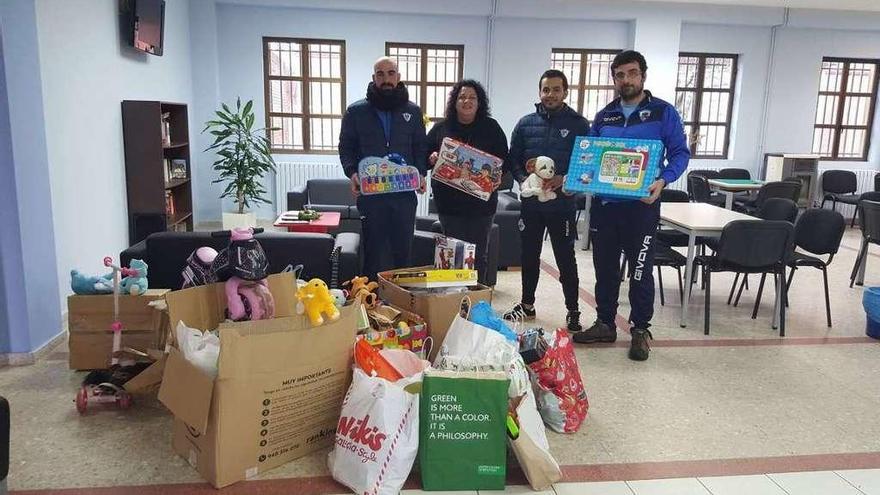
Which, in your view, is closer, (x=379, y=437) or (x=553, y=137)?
(x=379, y=437)

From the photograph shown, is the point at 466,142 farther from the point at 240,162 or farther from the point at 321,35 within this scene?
the point at 321,35

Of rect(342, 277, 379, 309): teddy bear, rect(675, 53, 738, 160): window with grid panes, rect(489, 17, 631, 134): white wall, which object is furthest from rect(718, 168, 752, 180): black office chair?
rect(342, 277, 379, 309): teddy bear

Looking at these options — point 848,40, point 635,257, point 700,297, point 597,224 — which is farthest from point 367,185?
point 848,40

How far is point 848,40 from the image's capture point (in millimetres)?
8867

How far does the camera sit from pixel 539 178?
3.52 meters

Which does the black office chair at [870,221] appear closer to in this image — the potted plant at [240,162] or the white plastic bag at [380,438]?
the white plastic bag at [380,438]

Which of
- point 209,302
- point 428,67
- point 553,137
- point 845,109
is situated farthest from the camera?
point 845,109

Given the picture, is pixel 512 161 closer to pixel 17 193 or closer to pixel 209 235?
pixel 209 235

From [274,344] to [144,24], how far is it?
4.43 meters

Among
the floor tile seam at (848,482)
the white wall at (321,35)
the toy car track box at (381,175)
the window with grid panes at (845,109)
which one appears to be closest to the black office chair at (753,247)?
the floor tile seam at (848,482)

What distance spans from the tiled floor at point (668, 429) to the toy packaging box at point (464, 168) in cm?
116

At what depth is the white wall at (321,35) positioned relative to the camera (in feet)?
25.9

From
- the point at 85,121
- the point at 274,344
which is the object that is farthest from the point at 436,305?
the point at 85,121

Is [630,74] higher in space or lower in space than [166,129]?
higher
